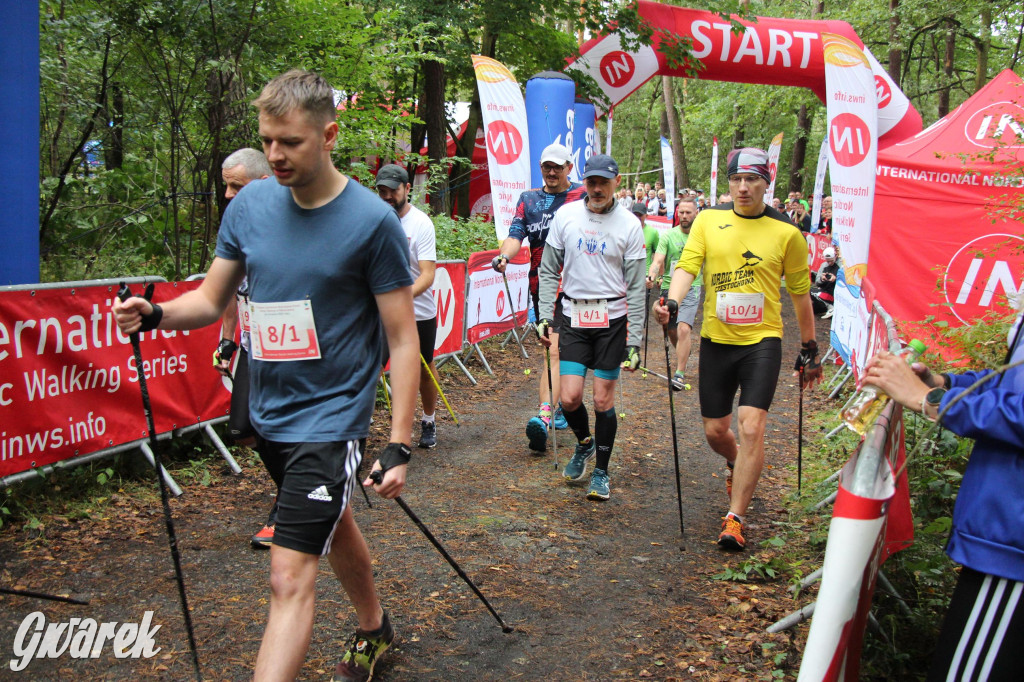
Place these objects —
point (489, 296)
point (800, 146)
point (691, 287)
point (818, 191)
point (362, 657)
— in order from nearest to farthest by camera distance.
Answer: point (362, 657) < point (691, 287) < point (489, 296) < point (818, 191) < point (800, 146)

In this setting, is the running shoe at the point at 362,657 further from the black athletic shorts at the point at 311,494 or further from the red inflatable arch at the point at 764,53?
the red inflatable arch at the point at 764,53

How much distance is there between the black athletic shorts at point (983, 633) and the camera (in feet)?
6.85

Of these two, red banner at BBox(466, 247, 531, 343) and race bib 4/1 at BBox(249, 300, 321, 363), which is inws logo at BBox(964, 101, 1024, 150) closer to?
red banner at BBox(466, 247, 531, 343)

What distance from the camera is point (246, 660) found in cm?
358

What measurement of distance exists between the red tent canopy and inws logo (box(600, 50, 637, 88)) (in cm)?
600

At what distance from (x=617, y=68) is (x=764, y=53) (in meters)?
2.81

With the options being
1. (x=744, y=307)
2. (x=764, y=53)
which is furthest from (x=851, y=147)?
(x=764, y=53)

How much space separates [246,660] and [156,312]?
168 cm

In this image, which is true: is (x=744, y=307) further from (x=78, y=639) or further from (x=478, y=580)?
(x=78, y=639)

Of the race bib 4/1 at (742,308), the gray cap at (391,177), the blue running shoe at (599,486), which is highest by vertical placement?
the gray cap at (391,177)

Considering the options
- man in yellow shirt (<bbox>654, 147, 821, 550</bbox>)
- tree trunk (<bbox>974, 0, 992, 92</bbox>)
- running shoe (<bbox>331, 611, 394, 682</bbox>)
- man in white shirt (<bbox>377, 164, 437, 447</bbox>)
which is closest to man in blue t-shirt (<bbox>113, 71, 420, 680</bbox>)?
running shoe (<bbox>331, 611, 394, 682</bbox>)

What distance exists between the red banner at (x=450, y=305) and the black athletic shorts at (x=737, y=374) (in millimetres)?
4582

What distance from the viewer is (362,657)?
3373 millimetres

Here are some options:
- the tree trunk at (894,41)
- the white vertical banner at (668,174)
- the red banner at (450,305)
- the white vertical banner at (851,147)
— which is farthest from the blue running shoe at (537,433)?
the white vertical banner at (668,174)
